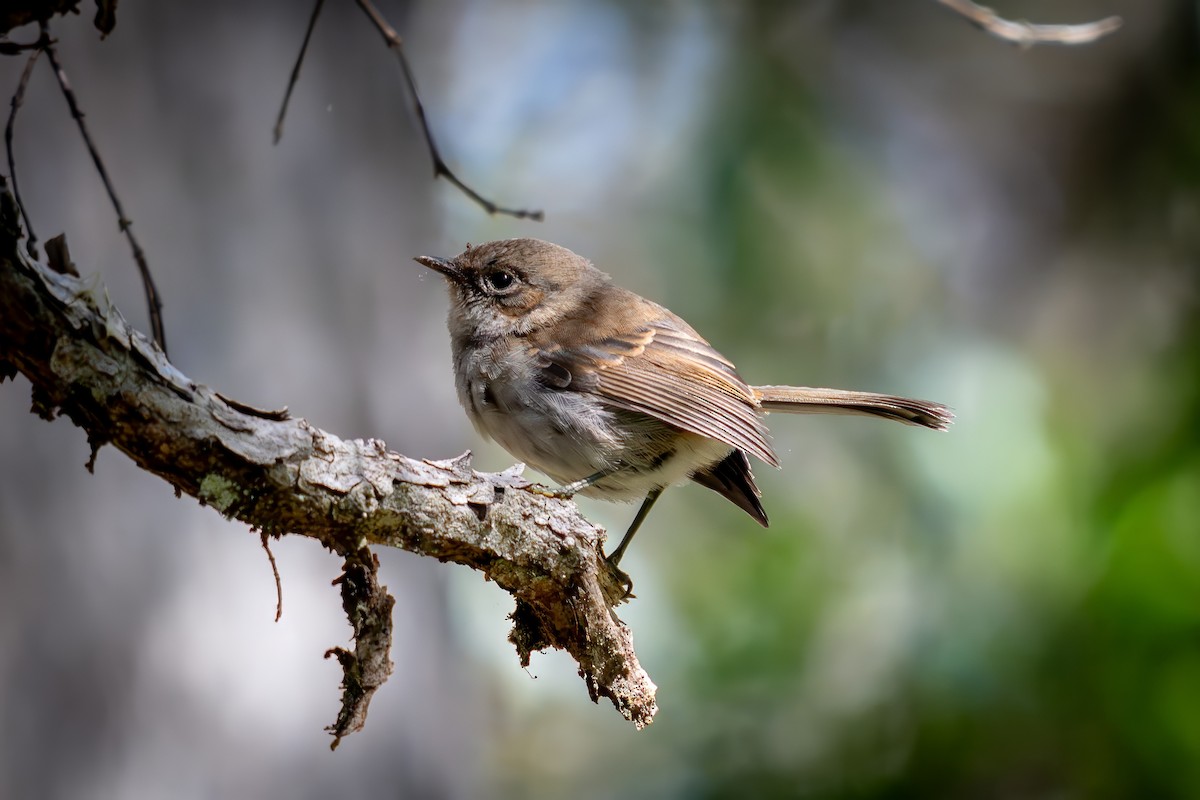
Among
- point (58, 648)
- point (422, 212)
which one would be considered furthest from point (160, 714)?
point (422, 212)

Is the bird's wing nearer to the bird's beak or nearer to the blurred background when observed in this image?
the bird's beak

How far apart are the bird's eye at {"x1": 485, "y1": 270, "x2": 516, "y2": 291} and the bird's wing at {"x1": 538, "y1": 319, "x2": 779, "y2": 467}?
17.9 inches

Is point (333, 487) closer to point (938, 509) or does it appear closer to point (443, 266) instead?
point (443, 266)

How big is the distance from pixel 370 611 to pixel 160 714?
180cm

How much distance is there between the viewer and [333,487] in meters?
2.13

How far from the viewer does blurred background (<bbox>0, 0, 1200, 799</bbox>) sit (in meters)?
3.71

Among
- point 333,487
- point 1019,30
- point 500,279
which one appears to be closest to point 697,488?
point 500,279

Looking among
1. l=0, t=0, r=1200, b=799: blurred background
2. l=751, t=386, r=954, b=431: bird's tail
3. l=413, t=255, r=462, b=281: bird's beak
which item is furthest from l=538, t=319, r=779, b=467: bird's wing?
l=0, t=0, r=1200, b=799: blurred background

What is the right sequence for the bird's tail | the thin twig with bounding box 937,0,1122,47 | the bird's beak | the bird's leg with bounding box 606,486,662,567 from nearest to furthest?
the thin twig with bounding box 937,0,1122,47, the bird's leg with bounding box 606,486,662,567, the bird's tail, the bird's beak

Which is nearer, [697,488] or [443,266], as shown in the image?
[443,266]

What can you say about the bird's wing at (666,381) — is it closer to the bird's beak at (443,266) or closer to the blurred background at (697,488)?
the bird's beak at (443,266)

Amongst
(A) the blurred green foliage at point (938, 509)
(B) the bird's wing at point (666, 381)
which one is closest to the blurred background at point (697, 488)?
(A) the blurred green foliage at point (938, 509)

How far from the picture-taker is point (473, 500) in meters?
2.38

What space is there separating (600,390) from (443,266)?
0.87m
